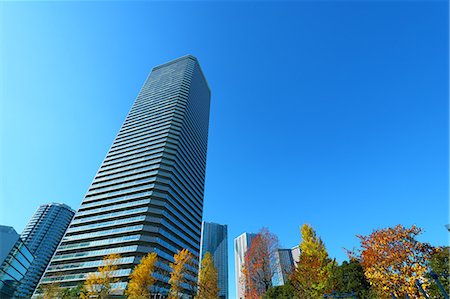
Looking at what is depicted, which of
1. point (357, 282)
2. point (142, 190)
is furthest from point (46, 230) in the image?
point (357, 282)

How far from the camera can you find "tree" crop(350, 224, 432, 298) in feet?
39.0

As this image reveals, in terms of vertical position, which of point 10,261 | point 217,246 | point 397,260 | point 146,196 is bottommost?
point 397,260

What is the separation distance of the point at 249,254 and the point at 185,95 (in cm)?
6533

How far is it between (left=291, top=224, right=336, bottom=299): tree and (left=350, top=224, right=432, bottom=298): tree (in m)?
5.61

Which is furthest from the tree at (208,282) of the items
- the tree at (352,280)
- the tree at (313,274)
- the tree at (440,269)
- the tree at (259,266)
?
the tree at (440,269)

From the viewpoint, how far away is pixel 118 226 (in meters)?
45.6

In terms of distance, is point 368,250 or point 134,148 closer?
point 368,250

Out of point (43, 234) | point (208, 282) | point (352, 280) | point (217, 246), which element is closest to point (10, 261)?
point (208, 282)

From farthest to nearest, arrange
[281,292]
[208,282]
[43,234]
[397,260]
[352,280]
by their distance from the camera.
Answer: [43,234]
[281,292]
[208,282]
[352,280]
[397,260]

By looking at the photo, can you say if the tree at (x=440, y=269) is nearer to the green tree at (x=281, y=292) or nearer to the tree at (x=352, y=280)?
the tree at (x=352, y=280)

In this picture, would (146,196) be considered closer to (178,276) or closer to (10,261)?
(10,261)

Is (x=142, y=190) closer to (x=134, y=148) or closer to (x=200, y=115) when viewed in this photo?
(x=134, y=148)

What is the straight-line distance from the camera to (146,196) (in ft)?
161

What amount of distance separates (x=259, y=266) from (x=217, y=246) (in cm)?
15128
